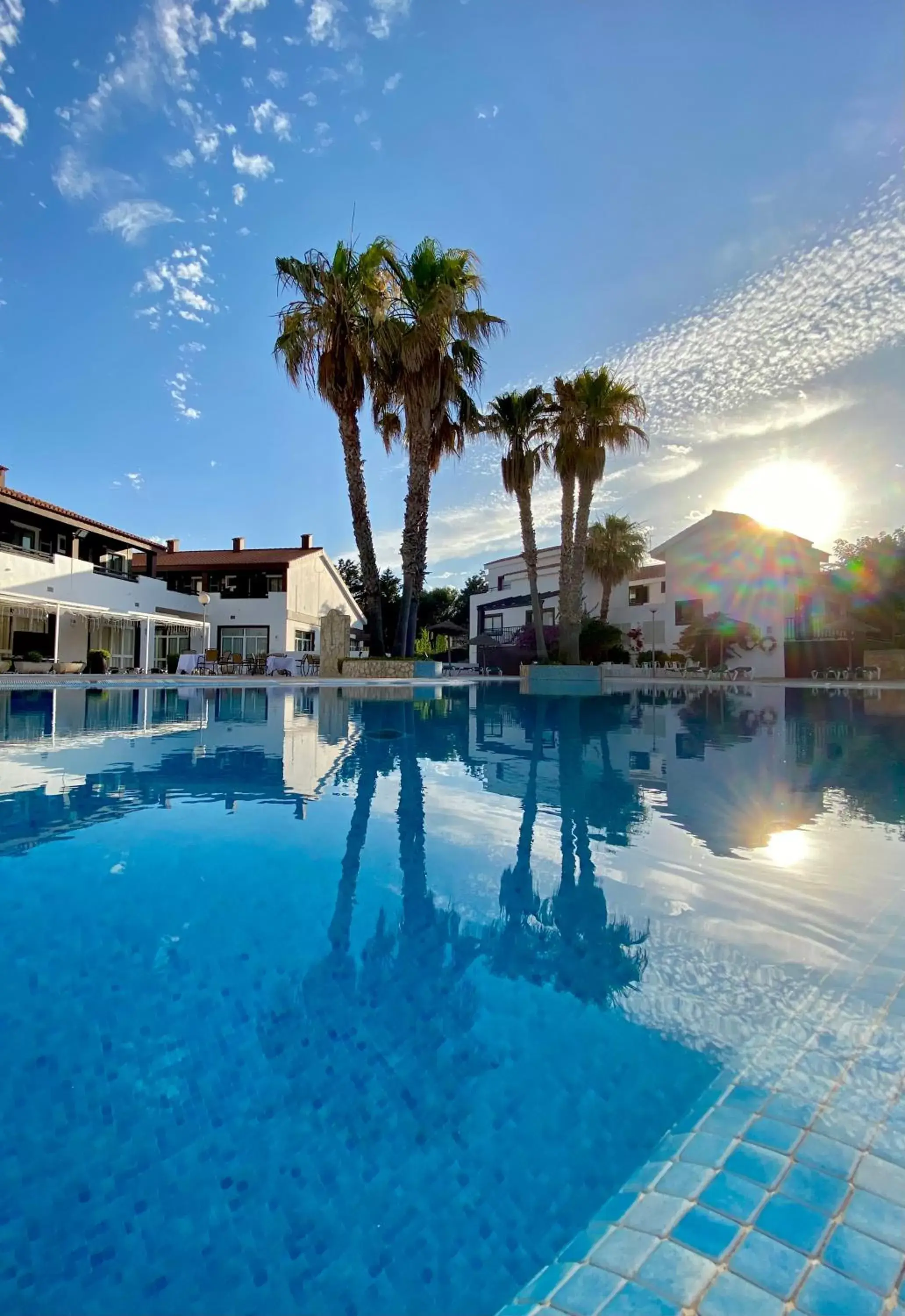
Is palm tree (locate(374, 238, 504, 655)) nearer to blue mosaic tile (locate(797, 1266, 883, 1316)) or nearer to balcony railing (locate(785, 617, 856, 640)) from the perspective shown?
blue mosaic tile (locate(797, 1266, 883, 1316))

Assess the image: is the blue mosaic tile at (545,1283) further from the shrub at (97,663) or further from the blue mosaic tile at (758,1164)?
the shrub at (97,663)

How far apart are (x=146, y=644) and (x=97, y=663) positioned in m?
3.93

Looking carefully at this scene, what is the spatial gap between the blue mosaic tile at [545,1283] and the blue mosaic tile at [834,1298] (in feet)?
1.51

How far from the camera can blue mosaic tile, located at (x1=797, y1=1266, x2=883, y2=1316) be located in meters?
1.17

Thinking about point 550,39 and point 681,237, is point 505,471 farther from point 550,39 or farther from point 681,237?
point 550,39

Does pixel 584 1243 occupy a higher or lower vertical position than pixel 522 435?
lower

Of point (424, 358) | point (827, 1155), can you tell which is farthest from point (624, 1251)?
point (424, 358)

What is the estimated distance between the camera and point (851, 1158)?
1.57 m

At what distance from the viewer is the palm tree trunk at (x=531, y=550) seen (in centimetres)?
2369

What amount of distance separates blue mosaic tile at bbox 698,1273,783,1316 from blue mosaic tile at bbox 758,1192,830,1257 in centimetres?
16

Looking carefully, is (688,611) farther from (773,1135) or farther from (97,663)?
(773,1135)

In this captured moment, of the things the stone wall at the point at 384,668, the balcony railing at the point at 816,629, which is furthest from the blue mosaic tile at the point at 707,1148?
the balcony railing at the point at 816,629

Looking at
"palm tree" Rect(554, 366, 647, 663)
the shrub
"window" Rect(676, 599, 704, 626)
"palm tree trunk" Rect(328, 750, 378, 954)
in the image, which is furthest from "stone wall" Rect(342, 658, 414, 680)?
"window" Rect(676, 599, 704, 626)

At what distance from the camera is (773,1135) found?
1683mm
